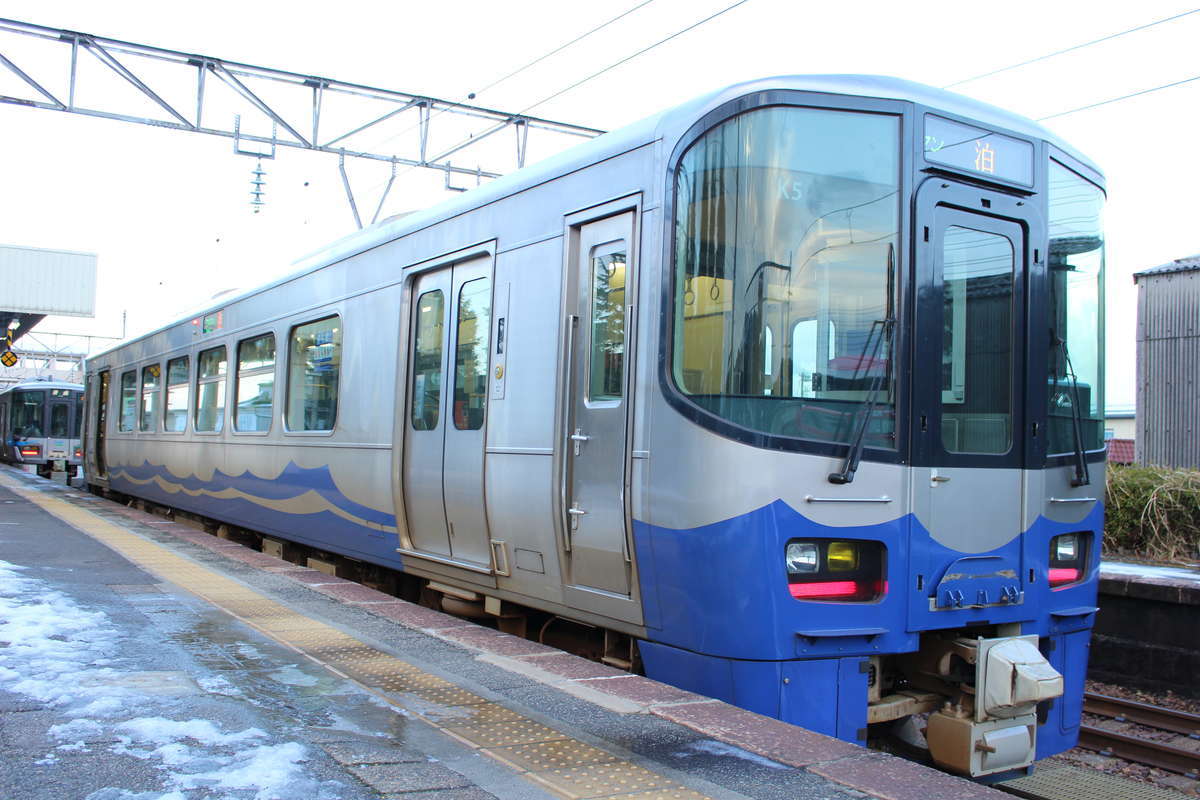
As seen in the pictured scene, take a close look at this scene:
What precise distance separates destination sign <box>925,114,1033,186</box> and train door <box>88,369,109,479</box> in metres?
16.8

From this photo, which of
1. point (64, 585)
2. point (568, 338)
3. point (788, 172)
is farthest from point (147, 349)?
point (788, 172)

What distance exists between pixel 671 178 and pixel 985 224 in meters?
1.61

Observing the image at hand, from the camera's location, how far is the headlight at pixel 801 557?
4586 mm

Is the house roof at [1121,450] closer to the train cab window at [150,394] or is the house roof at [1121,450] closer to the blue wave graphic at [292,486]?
the train cab window at [150,394]

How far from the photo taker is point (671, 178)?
4871 millimetres

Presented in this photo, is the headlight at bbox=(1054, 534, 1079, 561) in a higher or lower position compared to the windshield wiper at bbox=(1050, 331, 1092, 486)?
lower

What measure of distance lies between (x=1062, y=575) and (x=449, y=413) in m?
3.69

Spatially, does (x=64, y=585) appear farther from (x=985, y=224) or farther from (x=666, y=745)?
(x=985, y=224)

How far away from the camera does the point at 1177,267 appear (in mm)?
16297

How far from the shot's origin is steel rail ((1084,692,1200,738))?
7.11 meters

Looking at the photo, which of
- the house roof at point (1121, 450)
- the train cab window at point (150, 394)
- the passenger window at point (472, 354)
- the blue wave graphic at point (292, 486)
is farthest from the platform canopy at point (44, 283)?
the passenger window at point (472, 354)

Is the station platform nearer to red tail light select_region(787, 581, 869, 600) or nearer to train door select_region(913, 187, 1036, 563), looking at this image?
red tail light select_region(787, 581, 869, 600)

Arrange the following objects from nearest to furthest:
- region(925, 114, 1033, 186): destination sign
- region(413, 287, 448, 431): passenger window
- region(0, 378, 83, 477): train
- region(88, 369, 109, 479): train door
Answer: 1. region(925, 114, 1033, 186): destination sign
2. region(413, 287, 448, 431): passenger window
3. region(88, 369, 109, 479): train door
4. region(0, 378, 83, 477): train

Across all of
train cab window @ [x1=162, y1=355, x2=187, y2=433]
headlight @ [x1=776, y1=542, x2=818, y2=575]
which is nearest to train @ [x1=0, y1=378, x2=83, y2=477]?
train cab window @ [x1=162, y1=355, x2=187, y2=433]
